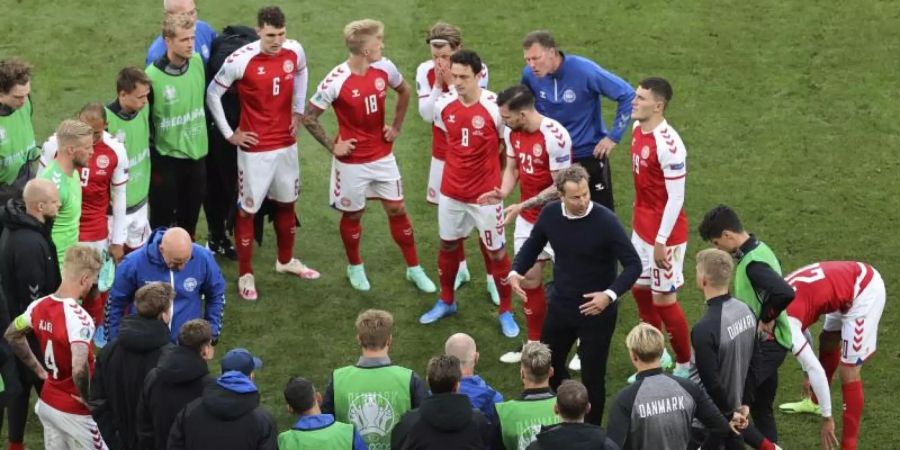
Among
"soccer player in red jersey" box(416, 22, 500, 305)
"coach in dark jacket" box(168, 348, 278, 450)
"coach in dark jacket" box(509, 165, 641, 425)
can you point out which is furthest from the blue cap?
"soccer player in red jersey" box(416, 22, 500, 305)

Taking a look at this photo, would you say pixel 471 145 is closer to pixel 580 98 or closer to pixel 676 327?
pixel 580 98

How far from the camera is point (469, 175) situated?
8945 mm

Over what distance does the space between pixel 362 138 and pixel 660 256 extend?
243 cm

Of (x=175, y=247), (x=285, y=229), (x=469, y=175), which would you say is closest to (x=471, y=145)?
(x=469, y=175)

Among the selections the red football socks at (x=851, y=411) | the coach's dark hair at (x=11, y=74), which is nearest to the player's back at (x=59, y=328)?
the coach's dark hair at (x=11, y=74)

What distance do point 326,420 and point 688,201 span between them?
18.2 ft

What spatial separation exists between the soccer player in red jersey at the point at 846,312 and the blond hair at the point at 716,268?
2.49 feet

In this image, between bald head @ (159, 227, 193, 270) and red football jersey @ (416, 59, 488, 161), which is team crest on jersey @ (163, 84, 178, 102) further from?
bald head @ (159, 227, 193, 270)

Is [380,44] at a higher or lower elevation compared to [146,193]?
higher

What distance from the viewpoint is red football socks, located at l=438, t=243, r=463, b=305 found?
30.3 ft

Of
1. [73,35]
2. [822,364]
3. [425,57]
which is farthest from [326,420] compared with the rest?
[73,35]

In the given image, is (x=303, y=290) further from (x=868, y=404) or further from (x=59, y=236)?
(x=868, y=404)

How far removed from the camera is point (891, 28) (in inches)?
528

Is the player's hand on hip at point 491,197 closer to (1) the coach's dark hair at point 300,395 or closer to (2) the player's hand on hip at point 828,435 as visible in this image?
(2) the player's hand on hip at point 828,435
